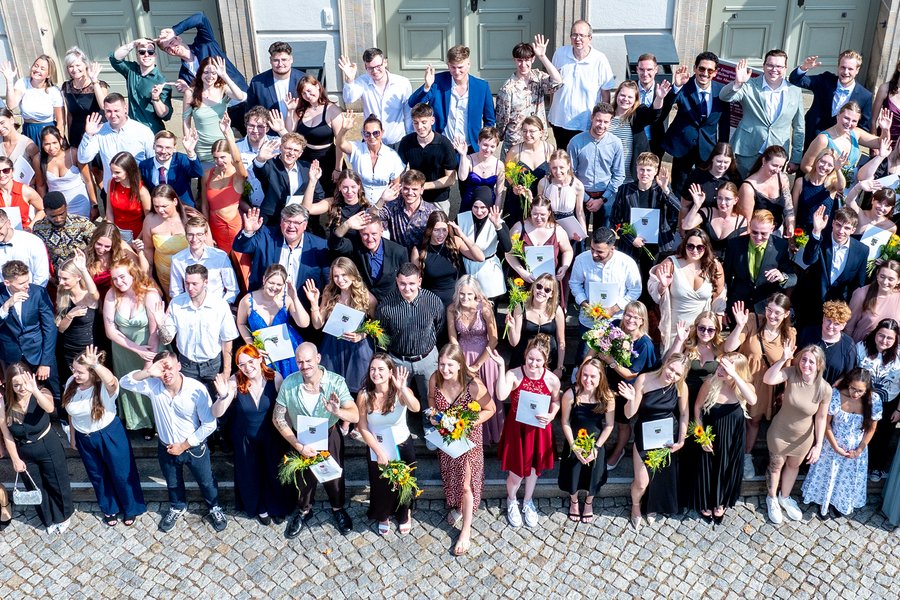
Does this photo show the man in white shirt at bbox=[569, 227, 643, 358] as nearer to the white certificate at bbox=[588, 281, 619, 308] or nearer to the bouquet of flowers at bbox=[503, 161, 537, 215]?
the white certificate at bbox=[588, 281, 619, 308]

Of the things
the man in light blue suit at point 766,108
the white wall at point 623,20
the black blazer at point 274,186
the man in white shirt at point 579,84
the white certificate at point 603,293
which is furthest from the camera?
the white wall at point 623,20

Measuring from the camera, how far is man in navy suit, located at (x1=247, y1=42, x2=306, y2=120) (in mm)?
9414

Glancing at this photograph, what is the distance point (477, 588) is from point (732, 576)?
6.64 feet

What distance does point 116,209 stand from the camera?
8.72 m

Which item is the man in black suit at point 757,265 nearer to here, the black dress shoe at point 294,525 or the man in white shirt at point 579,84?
the man in white shirt at point 579,84

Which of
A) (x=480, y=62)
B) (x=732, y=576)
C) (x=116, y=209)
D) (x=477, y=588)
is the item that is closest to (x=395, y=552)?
(x=477, y=588)

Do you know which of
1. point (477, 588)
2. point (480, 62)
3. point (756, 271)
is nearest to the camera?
point (477, 588)

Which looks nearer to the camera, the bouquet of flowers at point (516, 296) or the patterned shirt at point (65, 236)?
the bouquet of flowers at point (516, 296)

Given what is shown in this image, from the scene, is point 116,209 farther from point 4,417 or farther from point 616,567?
point 616,567

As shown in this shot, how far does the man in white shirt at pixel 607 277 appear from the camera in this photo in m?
8.05

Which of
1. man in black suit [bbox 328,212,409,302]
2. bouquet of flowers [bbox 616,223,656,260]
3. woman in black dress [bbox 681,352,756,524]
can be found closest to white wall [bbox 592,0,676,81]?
bouquet of flowers [bbox 616,223,656,260]

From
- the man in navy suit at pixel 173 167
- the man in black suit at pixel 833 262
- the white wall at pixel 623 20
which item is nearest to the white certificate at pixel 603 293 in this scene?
the man in black suit at pixel 833 262

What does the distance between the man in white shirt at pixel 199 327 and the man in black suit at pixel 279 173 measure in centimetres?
103

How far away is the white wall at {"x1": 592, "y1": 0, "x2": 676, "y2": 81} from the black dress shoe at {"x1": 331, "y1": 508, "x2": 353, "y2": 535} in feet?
21.9
